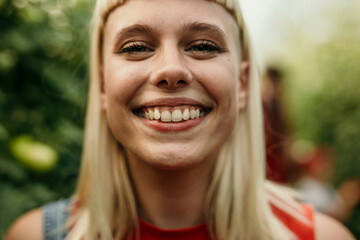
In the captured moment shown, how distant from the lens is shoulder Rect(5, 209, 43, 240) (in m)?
1.59

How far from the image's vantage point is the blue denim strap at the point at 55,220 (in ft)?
5.19

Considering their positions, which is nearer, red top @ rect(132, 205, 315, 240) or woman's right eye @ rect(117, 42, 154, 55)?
woman's right eye @ rect(117, 42, 154, 55)

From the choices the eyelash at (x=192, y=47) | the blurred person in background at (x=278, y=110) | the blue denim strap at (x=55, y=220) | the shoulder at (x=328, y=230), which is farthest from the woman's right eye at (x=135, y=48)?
the blurred person in background at (x=278, y=110)

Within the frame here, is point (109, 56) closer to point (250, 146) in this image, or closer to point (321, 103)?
point (250, 146)

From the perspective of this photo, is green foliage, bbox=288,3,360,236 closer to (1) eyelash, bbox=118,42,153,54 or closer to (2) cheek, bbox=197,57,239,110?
(2) cheek, bbox=197,57,239,110

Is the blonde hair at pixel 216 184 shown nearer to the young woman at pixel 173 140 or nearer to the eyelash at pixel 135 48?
the young woman at pixel 173 140

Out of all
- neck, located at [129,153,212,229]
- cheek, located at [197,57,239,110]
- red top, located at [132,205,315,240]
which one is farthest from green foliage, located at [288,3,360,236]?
cheek, located at [197,57,239,110]

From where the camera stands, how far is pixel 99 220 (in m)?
1.52

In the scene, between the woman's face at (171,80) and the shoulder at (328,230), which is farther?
the shoulder at (328,230)

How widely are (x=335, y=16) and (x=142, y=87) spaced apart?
173 inches

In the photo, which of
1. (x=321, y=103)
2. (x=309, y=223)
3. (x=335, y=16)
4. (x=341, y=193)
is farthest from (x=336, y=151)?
(x=309, y=223)

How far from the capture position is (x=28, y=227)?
5.22 feet

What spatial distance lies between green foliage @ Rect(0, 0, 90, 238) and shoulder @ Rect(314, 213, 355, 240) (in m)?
1.14

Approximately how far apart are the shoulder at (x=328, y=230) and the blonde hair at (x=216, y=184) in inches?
5.3
